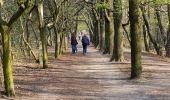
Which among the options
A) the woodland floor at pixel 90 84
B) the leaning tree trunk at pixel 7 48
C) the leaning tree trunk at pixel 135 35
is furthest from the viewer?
the leaning tree trunk at pixel 135 35

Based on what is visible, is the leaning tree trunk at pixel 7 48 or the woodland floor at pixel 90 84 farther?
the woodland floor at pixel 90 84

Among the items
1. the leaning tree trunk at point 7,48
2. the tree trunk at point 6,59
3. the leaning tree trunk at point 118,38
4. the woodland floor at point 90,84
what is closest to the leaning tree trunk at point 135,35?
the woodland floor at point 90,84

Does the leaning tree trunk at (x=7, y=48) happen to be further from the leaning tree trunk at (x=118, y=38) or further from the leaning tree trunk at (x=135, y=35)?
the leaning tree trunk at (x=118, y=38)

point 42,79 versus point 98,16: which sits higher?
point 98,16

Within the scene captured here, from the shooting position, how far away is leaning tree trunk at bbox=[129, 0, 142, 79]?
18359 millimetres

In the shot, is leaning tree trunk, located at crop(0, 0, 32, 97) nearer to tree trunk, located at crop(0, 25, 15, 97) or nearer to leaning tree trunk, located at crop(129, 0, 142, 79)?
tree trunk, located at crop(0, 25, 15, 97)

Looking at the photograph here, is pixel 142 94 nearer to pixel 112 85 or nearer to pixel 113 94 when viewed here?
pixel 113 94

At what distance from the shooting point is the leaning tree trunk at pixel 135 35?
18359mm

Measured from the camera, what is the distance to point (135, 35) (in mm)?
18641

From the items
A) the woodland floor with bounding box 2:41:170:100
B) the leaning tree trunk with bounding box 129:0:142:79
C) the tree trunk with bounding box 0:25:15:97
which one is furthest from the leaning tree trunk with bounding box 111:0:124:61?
the tree trunk with bounding box 0:25:15:97

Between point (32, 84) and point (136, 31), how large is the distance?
4.97 meters

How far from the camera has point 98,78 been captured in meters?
19.7

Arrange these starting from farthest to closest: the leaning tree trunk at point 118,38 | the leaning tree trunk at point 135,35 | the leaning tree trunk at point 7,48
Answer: the leaning tree trunk at point 118,38 < the leaning tree trunk at point 135,35 < the leaning tree trunk at point 7,48

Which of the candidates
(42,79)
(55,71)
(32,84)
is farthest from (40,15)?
(32,84)
